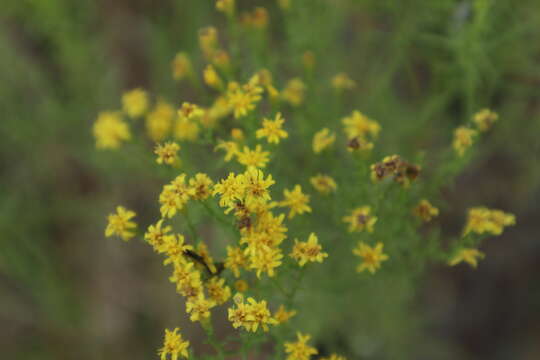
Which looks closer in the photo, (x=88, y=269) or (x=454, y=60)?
(x=454, y=60)

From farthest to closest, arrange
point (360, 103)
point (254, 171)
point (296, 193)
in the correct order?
point (360, 103) → point (296, 193) → point (254, 171)

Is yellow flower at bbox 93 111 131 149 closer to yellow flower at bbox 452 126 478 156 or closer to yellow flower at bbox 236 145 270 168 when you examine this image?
yellow flower at bbox 236 145 270 168

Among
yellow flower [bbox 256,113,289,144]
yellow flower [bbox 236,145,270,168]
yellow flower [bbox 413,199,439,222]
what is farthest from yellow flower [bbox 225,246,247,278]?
yellow flower [bbox 413,199,439,222]

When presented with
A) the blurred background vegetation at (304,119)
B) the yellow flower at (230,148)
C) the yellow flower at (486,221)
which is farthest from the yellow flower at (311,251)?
the blurred background vegetation at (304,119)

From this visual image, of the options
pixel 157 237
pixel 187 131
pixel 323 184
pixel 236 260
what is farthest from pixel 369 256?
pixel 187 131

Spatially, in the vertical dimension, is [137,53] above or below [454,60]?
above

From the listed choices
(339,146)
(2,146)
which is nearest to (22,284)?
(2,146)

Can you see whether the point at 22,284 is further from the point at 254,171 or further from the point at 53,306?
the point at 254,171
